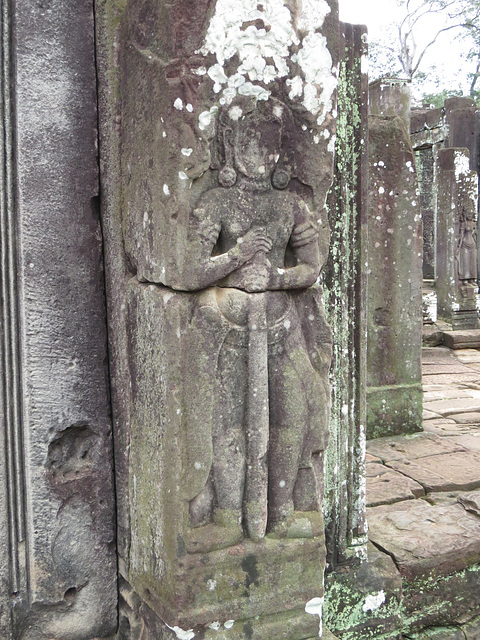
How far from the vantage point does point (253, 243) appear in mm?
1845

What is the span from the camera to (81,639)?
7.39ft

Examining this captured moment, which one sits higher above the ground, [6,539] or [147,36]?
[147,36]

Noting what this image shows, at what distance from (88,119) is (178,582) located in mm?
1548

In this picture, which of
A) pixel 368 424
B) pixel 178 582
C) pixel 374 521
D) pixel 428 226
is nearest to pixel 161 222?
pixel 178 582

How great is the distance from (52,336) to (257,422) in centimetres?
78

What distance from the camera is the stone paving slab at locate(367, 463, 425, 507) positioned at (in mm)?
3793

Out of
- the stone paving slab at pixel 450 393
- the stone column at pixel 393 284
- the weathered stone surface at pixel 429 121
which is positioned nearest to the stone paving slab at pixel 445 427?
the stone column at pixel 393 284

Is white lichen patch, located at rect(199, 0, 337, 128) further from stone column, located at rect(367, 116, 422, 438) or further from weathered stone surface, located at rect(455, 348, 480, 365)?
weathered stone surface, located at rect(455, 348, 480, 365)

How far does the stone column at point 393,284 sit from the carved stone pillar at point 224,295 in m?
3.22

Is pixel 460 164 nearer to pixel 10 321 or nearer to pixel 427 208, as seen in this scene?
pixel 427 208

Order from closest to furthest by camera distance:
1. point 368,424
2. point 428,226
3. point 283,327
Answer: point 283,327 → point 368,424 → point 428,226

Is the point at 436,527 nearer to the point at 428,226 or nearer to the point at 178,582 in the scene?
the point at 178,582

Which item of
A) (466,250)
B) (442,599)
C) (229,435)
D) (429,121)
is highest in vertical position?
(429,121)

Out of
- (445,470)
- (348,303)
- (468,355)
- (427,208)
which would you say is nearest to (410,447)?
(445,470)
